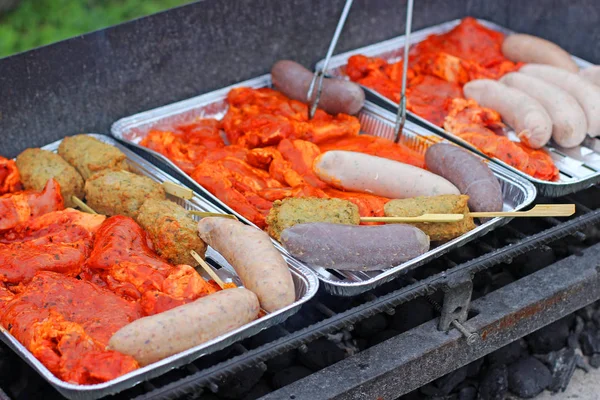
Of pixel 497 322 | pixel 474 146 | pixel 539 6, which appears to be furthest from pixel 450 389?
pixel 539 6

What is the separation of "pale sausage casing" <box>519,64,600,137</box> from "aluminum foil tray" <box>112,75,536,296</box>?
822 millimetres

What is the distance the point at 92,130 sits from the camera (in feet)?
16.4

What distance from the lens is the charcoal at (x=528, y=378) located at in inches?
178

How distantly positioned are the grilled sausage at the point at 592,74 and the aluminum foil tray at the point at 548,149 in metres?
0.34

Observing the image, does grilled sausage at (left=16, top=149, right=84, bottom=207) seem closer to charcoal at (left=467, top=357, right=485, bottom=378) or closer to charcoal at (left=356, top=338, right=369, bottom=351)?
charcoal at (left=356, top=338, right=369, bottom=351)

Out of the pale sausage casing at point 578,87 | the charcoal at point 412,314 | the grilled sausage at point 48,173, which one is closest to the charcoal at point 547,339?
the charcoal at point 412,314

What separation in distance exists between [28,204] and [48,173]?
1.02 ft

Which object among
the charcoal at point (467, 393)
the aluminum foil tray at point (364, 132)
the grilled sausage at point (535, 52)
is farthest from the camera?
the grilled sausage at point (535, 52)

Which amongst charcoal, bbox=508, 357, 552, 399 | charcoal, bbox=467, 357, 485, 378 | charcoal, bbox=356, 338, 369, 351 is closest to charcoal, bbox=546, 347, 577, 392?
charcoal, bbox=508, 357, 552, 399

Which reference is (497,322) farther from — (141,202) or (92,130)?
(92,130)

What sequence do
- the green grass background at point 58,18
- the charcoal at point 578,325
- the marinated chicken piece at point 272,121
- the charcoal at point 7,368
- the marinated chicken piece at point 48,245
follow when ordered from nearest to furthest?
the marinated chicken piece at point 48,245, the charcoal at point 7,368, the marinated chicken piece at point 272,121, the charcoal at point 578,325, the green grass background at point 58,18

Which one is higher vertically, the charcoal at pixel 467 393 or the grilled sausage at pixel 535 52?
the grilled sausage at pixel 535 52

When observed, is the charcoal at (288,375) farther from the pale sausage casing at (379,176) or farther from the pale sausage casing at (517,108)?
the pale sausage casing at (517,108)

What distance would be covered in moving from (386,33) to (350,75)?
72cm
